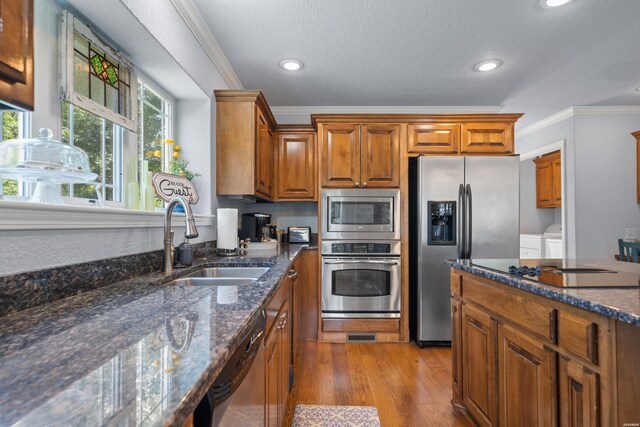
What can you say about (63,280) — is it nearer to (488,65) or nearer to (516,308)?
(516,308)

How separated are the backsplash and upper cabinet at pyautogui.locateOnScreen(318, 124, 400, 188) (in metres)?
1.97

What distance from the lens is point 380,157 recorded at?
3168 mm

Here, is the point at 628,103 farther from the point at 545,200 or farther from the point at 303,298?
the point at 303,298

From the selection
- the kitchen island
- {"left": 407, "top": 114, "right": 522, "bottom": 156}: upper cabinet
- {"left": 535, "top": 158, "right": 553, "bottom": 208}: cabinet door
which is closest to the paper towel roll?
the kitchen island

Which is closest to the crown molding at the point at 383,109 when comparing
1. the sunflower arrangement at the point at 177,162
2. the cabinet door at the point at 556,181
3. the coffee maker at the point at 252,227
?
the coffee maker at the point at 252,227

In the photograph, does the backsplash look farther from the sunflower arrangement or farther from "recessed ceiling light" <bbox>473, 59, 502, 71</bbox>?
"recessed ceiling light" <bbox>473, 59, 502, 71</bbox>

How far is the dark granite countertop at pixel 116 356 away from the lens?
1.33 feet

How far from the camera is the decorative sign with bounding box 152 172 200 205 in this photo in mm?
1812

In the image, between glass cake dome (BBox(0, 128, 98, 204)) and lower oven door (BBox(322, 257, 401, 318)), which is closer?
glass cake dome (BBox(0, 128, 98, 204))

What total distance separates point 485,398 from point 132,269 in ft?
5.76

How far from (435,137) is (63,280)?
3.07 meters

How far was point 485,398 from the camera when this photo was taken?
156 centimetres

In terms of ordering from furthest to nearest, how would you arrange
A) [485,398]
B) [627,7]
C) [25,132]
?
[627,7], [485,398], [25,132]

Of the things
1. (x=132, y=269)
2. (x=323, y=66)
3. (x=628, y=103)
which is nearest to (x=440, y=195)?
(x=323, y=66)
